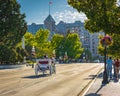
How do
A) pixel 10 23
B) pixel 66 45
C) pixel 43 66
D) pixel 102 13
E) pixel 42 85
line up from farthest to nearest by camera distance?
pixel 66 45, pixel 10 23, pixel 43 66, pixel 42 85, pixel 102 13

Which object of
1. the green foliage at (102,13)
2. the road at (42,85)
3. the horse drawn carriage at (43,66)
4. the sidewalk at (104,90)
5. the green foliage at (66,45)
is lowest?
the sidewalk at (104,90)

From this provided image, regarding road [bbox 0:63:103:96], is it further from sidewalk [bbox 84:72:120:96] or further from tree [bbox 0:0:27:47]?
tree [bbox 0:0:27:47]

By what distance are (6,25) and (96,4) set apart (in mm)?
61178

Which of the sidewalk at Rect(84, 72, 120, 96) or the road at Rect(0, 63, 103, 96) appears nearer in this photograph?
the sidewalk at Rect(84, 72, 120, 96)

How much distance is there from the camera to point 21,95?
19.9 metres

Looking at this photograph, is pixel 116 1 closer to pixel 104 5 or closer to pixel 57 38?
pixel 104 5

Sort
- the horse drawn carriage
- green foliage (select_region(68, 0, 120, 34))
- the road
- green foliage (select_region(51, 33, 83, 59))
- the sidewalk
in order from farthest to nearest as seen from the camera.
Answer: green foliage (select_region(51, 33, 83, 59)), the horse drawn carriage, the road, the sidewalk, green foliage (select_region(68, 0, 120, 34))

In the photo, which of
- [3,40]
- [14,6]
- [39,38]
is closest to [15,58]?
[3,40]

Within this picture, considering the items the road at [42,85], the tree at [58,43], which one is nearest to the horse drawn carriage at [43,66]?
the road at [42,85]

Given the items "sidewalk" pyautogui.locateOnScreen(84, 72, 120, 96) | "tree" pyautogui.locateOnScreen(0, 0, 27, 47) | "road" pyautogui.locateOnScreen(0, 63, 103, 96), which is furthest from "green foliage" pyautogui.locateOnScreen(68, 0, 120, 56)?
"tree" pyautogui.locateOnScreen(0, 0, 27, 47)

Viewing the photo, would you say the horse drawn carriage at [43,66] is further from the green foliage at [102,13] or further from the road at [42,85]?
the green foliage at [102,13]

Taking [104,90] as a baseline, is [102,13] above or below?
above

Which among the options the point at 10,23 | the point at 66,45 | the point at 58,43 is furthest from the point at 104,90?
the point at 66,45

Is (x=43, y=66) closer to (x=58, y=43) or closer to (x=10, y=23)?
(x=10, y=23)
